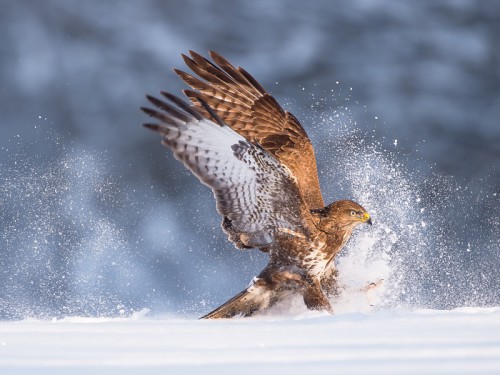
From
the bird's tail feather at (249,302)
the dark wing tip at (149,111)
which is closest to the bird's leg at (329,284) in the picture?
the bird's tail feather at (249,302)

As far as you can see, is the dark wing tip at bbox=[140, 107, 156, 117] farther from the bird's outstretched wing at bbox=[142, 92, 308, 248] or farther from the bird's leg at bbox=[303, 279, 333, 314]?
the bird's leg at bbox=[303, 279, 333, 314]

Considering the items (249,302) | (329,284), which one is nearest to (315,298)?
(249,302)

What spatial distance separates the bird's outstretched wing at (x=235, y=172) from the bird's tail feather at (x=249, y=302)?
11.5 inches

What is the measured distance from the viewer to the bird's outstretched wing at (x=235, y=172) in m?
5.24

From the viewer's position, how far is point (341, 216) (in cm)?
571

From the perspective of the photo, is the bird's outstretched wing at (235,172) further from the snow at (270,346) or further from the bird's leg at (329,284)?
the snow at (270,346)

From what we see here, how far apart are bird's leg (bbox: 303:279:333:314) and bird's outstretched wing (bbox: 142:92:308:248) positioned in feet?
1.25

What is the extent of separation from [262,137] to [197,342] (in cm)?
309

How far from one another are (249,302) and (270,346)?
2192 mm

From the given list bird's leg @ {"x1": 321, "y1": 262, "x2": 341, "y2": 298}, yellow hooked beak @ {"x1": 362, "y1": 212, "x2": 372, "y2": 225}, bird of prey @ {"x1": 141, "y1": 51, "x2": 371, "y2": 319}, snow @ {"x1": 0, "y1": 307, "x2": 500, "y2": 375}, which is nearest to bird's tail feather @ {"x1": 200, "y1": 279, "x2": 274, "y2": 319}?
bird of prey @ {"x1": 141, "y1": 51, "x2": 371, "y2": 319}

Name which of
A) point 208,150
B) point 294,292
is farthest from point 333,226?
point 208,150

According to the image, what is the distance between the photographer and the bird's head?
5.71m

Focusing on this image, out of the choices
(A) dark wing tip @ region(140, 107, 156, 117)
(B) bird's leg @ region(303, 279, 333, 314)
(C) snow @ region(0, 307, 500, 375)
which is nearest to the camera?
(C) snow @ region(0, 307, 500, 375)

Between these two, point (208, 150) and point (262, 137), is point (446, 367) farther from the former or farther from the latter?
point (262, 137)
